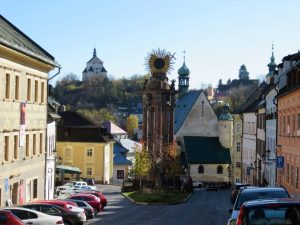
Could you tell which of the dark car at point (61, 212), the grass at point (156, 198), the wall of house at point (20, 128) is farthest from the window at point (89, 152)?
the dark car at point (61, 212)

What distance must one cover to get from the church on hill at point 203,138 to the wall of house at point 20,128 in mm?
57971

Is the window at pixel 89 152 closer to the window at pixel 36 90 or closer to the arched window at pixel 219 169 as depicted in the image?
the arched window at pixel 219 169

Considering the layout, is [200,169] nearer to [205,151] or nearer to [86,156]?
[205,151]

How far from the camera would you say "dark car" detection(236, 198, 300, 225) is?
37.8 ft

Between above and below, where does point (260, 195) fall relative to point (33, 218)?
above

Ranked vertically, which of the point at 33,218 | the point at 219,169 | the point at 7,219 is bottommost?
the point at 219,169

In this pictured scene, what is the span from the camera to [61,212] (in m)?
27.6

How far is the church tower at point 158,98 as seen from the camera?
83125 millimetres

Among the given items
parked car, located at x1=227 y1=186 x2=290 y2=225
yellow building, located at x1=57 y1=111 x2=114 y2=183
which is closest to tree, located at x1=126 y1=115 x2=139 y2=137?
yellow building, located at x1=57 y1=111 x2=114 y2=183

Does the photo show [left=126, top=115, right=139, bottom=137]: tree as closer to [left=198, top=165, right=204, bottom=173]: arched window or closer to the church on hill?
the church on hill

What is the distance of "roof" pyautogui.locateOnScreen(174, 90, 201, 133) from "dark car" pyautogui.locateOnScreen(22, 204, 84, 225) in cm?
7906

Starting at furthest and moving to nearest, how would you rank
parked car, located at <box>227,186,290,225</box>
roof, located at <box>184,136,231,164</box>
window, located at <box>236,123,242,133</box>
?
1. window, located at <box>236,123,242,133</box>
2. roof, located at <box>184,136,231,164</box>
3. parked car, located at <box>227,186,290,225</box>

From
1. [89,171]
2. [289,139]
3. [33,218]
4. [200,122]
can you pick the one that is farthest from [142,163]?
[33,218]

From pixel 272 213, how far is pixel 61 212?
56.1 feet
